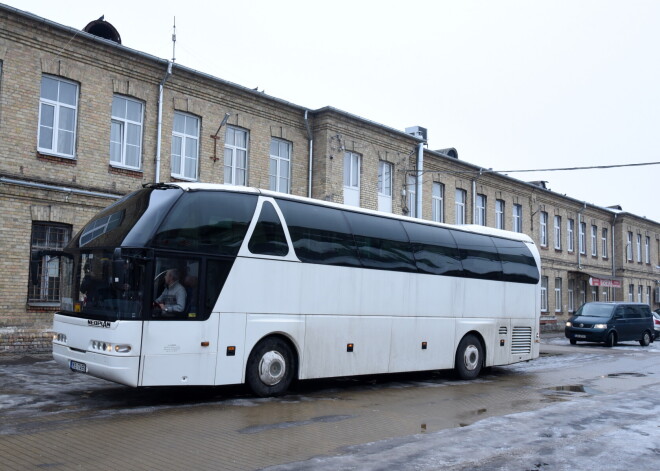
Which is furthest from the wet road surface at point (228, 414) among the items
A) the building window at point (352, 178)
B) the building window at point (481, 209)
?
the building window at point (481, 209)

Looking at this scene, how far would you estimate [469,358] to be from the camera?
14828 millimetres

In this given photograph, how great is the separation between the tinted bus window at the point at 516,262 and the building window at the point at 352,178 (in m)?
9.43

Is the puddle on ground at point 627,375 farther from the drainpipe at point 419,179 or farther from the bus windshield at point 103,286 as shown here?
the drainpipe at point 419,179

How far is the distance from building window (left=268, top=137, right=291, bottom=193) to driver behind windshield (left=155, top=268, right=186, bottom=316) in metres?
13.3

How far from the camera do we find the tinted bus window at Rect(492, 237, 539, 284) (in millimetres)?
15875

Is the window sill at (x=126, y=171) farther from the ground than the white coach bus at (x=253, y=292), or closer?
farther from the ground

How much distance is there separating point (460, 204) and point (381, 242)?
2116 cm

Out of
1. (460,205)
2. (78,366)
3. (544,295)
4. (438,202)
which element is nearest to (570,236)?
(544,295)

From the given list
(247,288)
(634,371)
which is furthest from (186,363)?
(634,371)

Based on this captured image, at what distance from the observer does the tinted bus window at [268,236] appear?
1062 centimetres

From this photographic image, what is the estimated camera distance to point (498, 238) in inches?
627

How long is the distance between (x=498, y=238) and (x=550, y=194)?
87.5 ft

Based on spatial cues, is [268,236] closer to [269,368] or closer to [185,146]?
[269,368]

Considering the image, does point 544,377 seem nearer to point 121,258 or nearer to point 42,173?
→ point 121,258
